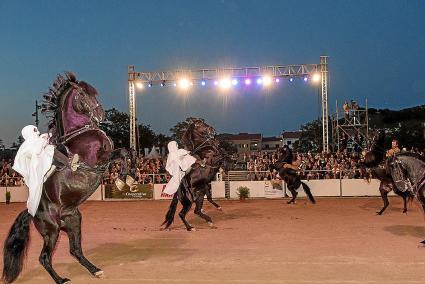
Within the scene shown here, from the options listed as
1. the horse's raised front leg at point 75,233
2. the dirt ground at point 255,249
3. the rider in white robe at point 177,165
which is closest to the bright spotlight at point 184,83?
the dirt ground at point 255,249

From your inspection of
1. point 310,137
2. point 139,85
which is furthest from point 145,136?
point 139,85

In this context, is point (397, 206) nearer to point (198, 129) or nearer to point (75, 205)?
point (198, 129)

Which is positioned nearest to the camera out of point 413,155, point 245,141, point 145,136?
point 413,155

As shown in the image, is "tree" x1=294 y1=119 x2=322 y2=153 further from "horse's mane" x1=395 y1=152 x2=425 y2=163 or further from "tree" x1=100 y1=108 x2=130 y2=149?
"horse's mane" x1=395 y1=152 x2=425 y2=163

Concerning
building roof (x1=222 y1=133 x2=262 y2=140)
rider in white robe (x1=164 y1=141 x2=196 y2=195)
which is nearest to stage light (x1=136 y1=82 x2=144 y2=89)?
rider in white robe (x1=164 y1=141 x2=196 y2=195)

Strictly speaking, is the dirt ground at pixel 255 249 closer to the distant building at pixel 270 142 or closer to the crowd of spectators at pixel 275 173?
the crowd of spectators at pixel 275 173

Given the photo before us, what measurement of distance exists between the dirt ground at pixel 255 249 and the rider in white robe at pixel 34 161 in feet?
4.69

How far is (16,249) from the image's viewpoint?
6316 mm

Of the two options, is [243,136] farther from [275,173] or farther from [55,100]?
[55,100]

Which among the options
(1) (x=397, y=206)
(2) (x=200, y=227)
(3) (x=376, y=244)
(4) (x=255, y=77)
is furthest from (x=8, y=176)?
(3) (x=376, y=244)

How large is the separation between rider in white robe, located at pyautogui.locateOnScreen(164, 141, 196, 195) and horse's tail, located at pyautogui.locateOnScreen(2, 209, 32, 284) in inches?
198

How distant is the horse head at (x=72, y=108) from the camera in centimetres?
680

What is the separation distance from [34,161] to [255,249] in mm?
4356

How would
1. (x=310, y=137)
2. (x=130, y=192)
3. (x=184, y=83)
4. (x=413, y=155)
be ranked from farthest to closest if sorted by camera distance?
(x=310, y=137), (x=184, y=83), (x=130, y=192), (x=413, y=155)
